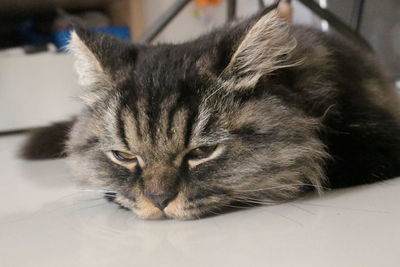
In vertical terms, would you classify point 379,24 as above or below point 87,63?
below

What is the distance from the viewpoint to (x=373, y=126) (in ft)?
3.93

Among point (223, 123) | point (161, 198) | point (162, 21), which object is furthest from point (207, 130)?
point (162, 21)

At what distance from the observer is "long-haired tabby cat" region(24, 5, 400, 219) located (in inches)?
40.2

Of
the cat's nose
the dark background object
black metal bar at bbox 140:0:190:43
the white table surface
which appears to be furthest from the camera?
the dark background object

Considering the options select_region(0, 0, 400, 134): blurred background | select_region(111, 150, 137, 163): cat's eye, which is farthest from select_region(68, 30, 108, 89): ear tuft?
select_region(0, 0, 400, 134): blurred background

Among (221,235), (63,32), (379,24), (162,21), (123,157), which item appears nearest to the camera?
(221,235)

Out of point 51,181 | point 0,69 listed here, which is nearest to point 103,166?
point 51,181

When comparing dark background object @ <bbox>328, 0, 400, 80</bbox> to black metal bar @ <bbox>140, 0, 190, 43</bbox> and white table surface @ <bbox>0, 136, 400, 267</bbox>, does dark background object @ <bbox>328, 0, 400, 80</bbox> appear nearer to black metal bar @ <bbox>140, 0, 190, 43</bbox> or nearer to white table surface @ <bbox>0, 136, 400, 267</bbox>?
black metal bar @ <bbox>140, 0, 190, 43</bbox>

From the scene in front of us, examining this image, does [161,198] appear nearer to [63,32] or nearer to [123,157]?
[123,157]

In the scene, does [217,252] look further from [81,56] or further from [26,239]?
[81,56]

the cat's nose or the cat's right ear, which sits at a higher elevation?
the cat's right ear

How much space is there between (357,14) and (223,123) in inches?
85.7

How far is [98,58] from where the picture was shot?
46.6 inches

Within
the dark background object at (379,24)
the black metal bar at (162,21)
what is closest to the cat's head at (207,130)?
the black metal bar at (162,21)
